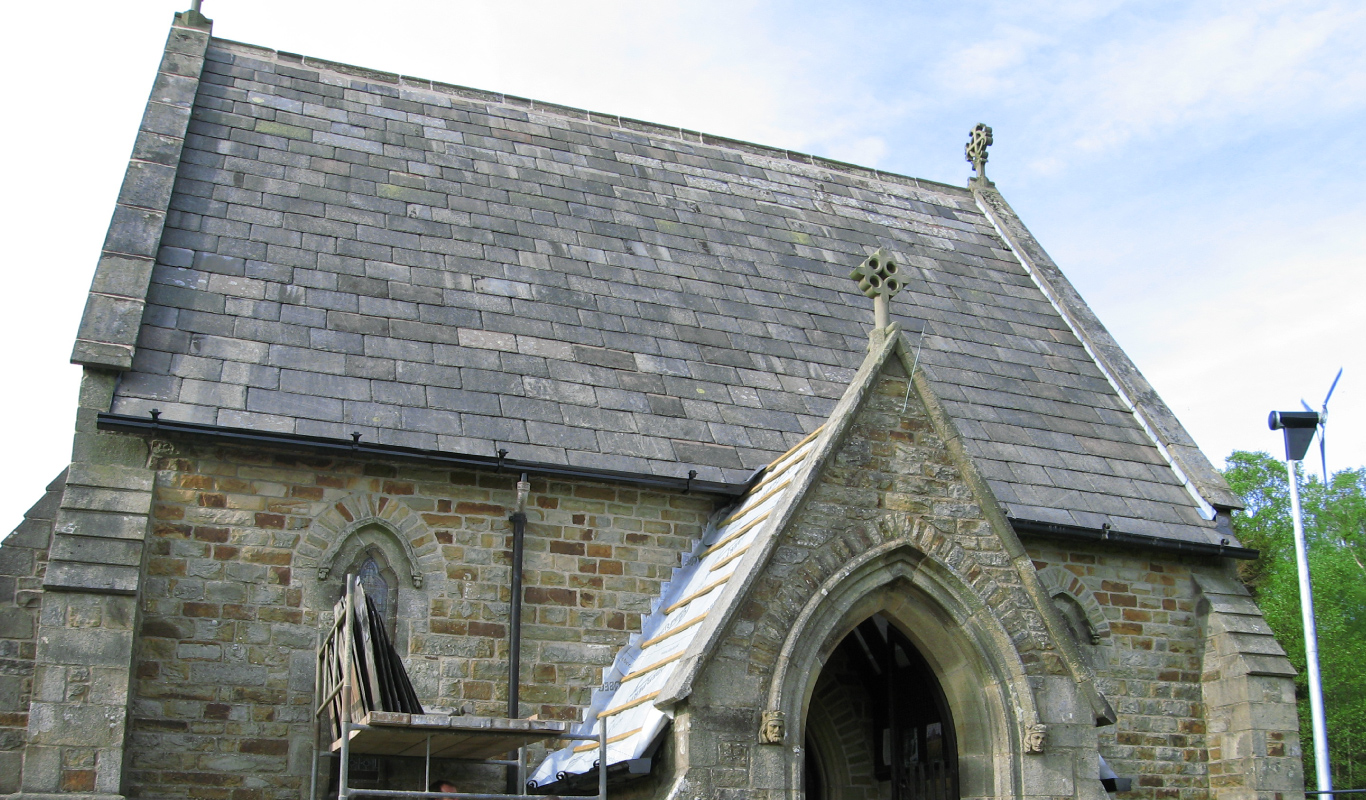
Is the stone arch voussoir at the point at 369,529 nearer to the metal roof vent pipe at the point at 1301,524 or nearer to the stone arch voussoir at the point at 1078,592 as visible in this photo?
the stone arch voussoir at the point at 1078,592

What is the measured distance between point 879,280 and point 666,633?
10.5ft

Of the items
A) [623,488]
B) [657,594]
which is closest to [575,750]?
[657,594]

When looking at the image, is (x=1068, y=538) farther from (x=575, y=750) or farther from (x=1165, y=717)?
(x=575, y=750)

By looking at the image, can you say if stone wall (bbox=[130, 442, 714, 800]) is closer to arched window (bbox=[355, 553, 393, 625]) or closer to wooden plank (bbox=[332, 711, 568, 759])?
arched window (bbox=[355, 553, 393, 625])

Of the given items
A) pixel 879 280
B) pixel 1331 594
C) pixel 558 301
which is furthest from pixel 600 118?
pixel 1331 594

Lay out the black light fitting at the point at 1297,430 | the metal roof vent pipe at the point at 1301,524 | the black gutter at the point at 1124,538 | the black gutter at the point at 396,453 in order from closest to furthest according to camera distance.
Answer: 1. the black gutter at the point at 396,453
2. the black gutter at the point at 1124,538
3. the metal roof vent pipe at the point at 1301,524
4. the black light fitting at the point at 1297,430

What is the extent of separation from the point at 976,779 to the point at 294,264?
299 inches

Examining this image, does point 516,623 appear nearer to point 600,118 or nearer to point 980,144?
point 600,118

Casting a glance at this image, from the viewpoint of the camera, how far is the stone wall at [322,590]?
29.9 ft

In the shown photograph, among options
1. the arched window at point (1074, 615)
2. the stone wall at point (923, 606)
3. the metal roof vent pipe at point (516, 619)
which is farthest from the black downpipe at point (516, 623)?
the arched window at point (1074, 615)

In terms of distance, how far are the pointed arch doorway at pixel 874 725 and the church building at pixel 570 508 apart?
0.04 m

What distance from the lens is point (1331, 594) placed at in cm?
2662

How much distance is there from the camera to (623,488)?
10734 millimetres

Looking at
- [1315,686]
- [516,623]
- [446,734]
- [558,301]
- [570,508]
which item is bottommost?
[446,734]
